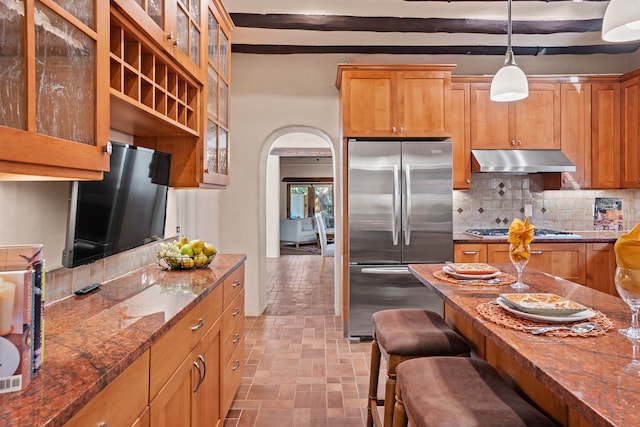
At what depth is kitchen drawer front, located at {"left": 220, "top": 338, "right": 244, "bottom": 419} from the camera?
2316mm

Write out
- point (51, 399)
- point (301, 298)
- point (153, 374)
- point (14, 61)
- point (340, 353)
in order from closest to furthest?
point (51, 399), point (14, 61), point (153, 374), point (340, 353), point (301, 298)

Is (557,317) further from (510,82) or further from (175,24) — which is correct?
(175,24)

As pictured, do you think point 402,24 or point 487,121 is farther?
point 487,121

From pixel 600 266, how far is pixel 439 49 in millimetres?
2832

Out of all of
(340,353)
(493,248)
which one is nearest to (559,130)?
(493,248)

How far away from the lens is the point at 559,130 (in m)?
4.30

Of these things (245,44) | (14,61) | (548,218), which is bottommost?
(548,218)

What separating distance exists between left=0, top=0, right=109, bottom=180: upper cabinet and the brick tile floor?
6.21ft

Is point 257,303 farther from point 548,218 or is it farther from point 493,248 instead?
point 548,218

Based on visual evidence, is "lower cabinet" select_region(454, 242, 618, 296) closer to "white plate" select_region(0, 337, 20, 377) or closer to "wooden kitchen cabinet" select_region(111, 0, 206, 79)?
"wooden kitchen cabinet" select_region(111, 0, 206, 79)

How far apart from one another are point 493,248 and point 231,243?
2797 millimetres

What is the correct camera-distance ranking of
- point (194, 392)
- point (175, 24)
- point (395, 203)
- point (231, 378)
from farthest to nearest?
point (395, 203)
point (231, 378)
point (175, 24)
point (194, 392)

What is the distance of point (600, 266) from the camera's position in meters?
3.99

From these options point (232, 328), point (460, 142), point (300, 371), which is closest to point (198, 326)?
point (232, 328)
